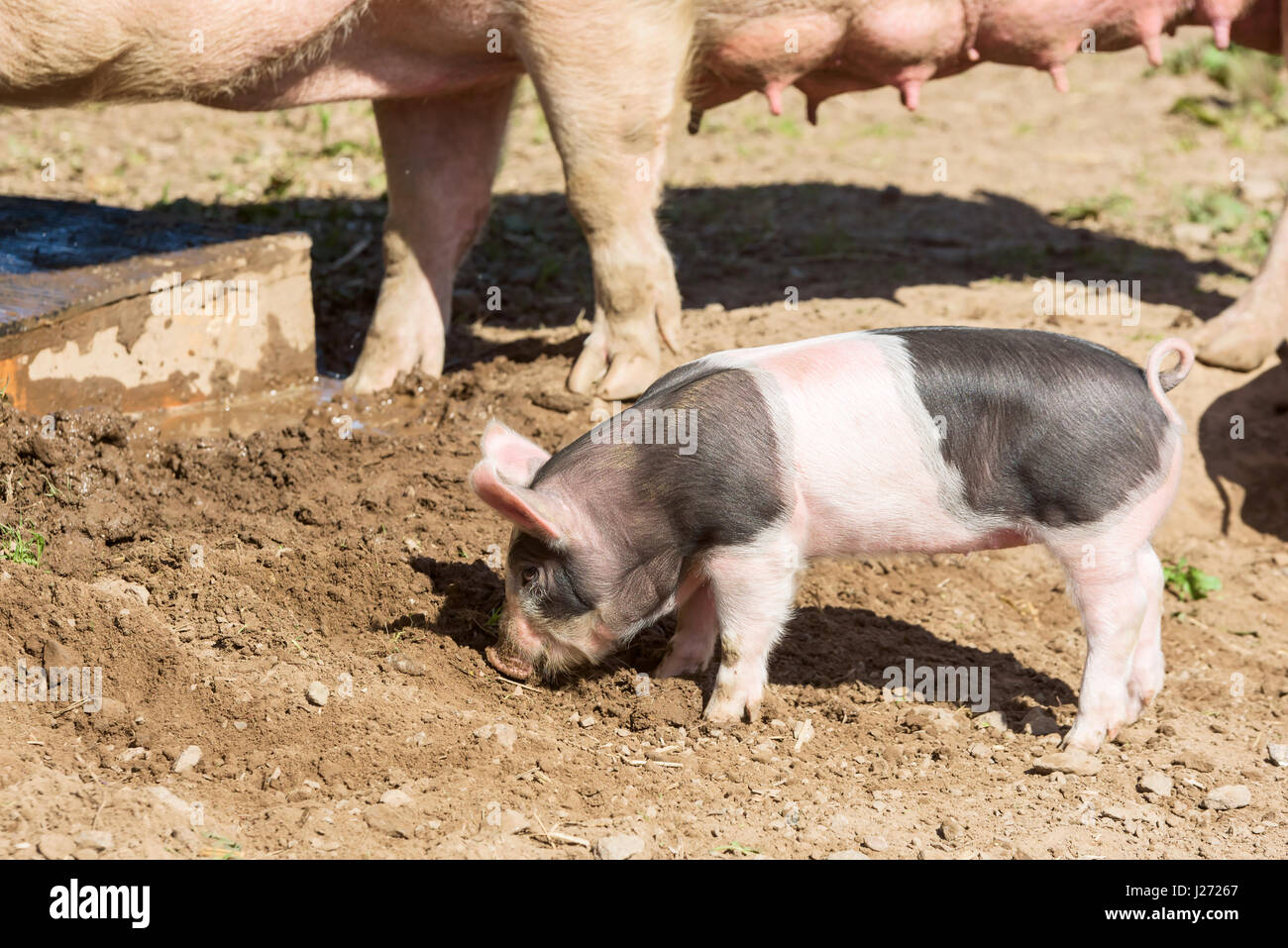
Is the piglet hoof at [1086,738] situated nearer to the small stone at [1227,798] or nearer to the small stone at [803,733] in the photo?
the small stone at [1227,798]

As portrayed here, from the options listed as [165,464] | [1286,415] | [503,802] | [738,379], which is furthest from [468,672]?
[1286,415]

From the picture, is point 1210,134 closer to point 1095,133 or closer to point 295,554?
point 1095,133

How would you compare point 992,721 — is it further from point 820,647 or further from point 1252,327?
point 1252,327

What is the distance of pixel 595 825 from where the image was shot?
2.97 metres

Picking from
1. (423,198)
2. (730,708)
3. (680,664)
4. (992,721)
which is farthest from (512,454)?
(423,198)

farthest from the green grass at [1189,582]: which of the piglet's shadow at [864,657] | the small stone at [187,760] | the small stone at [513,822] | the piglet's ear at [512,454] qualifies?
the small stone at [187,760]

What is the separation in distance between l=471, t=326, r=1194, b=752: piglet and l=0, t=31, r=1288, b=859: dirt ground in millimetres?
284

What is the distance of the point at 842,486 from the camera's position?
3375mm

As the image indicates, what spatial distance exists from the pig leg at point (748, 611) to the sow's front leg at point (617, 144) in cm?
169

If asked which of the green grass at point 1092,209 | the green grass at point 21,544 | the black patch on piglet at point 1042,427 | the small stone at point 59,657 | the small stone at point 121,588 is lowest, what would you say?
the small stone at point 59,657

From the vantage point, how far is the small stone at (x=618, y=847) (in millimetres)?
2850

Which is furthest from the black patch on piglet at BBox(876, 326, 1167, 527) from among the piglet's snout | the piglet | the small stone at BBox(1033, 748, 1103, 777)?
the piglet's snout

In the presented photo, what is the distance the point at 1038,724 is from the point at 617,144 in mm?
2399

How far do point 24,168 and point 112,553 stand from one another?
479 centimetres
